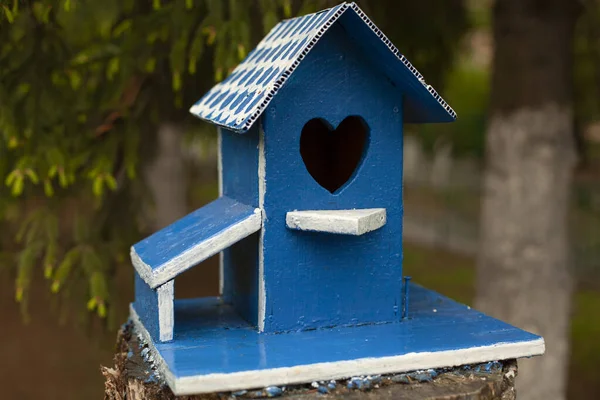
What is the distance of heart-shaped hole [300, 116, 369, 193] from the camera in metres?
3.35

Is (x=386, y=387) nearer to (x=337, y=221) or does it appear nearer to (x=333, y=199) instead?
(x=337, y=221)

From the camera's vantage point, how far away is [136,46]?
163 inches

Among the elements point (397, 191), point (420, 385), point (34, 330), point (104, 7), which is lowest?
point (34, 330)

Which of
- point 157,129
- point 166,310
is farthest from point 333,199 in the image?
point 157,129

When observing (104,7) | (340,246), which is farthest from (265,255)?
(104,7)

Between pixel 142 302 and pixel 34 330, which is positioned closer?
pixel 142 302

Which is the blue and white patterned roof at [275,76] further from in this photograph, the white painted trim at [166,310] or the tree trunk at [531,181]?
the tree trunk at [531,181]

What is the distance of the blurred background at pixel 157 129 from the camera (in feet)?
12.9

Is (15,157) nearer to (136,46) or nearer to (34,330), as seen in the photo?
(136,46)

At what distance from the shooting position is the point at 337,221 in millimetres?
2686

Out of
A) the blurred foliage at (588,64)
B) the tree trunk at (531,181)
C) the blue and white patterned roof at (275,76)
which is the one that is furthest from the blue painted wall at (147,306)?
the blurred foliage at (588,64)

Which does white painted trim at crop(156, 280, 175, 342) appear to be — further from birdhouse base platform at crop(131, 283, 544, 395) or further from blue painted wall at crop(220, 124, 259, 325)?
blue painted wall at crop(220, 124, 259, 325)

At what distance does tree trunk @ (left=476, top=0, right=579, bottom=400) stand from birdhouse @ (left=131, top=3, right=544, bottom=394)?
2.51 m

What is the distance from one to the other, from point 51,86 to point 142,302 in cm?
155
